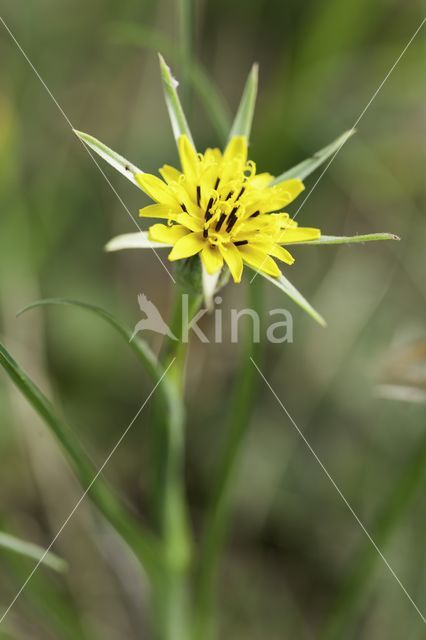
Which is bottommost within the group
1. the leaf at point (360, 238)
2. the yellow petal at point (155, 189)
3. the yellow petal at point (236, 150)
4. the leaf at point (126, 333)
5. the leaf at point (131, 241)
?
the leaf at point (126, 333)

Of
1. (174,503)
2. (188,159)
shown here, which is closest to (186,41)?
(188,159)

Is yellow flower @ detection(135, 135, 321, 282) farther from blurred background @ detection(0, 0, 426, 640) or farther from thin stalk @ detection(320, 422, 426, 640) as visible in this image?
blurred background @ detection(0, 0, 426, 640)

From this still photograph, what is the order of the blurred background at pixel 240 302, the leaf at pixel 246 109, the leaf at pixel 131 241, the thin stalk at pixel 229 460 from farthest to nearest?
1. the blurred background at pixel 240 302
2. the thin stalk at pixel 229 460
3. the leaf at pixel 246 109
4. the leaf at pixel 131 241

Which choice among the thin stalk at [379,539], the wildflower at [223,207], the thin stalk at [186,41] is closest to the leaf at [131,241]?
the wildflower at [223,207]

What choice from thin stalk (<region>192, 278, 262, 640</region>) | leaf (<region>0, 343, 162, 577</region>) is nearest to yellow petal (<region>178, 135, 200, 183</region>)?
thin stalk (<region>192, 278, 262, 640</region>)

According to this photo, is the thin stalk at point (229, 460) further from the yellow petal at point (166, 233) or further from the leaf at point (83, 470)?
the yellow petal at point (166, 233)

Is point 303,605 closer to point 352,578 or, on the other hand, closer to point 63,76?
point 352,578

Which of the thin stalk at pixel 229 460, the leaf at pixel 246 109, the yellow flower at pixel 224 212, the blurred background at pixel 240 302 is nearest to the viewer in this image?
the yellow flower at pixel 224 212

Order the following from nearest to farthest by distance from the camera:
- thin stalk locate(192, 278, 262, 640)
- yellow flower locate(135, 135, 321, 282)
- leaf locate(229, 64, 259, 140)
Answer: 1. yellow flower locate(135, 135, 321, 282)
2. leaf locate(229, 64, 259, 140)
3. thin stalk locate(192, 278, 262, 640)
